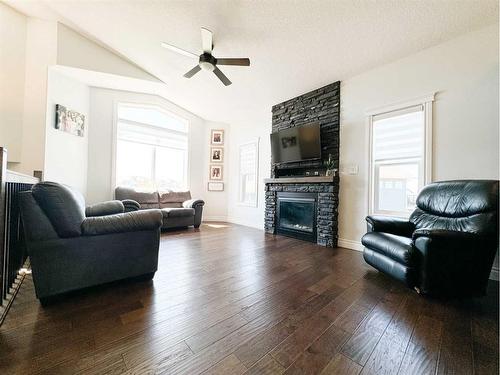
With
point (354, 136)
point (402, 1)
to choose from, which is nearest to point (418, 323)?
point (354, 136)

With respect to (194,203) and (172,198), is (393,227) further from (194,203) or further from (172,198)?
(172,198)

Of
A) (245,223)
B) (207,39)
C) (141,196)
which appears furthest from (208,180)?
(207,39)

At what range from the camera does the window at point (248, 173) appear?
197 inches

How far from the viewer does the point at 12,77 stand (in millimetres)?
3031

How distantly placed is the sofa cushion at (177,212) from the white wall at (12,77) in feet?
7.57

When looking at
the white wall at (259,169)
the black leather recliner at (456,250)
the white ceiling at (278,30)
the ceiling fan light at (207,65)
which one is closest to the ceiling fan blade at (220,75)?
the ceiling fan light at (207,65)

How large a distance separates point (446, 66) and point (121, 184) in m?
5.93

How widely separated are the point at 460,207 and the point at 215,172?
15.9 feet

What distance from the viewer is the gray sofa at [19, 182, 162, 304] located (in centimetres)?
141

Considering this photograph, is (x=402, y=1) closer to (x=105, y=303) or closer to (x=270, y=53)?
(x=270, y=53)

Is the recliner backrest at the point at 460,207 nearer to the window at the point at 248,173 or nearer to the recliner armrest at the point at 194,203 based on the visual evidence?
the window at the point at 248,173

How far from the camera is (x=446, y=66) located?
2.41m

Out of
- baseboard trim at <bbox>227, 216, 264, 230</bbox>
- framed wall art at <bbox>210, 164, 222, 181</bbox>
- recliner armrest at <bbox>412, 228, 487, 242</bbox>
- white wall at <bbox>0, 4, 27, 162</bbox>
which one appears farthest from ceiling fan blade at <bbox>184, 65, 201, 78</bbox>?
baseboard trim at <bbox>227, 216, 264, 230</bbox>

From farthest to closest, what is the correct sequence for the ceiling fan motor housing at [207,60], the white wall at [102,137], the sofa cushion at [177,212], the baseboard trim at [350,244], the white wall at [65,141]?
1. the white wall at [102,137]
2. the sofa cushion at [177,212]
3. the white wall at [65,141]
4. the baseboard trim at [350,244]
5. the ceiling fan motor housing at [207,60]
